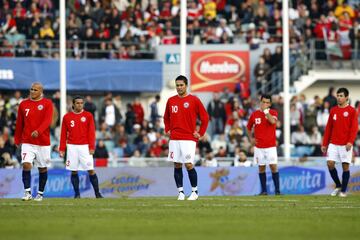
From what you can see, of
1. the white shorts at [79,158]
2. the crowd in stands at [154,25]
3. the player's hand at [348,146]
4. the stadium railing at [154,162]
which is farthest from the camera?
the crowd in stands at [154,25]

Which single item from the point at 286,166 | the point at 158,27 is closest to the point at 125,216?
the point at 286,166

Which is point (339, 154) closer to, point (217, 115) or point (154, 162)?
point (154, 162)

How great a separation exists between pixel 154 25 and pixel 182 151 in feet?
59.5

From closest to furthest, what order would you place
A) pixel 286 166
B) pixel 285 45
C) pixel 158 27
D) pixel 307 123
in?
pixel 286 166, pixel 285 45, pixel 307 123, pixel 158 27

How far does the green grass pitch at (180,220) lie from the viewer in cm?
1455

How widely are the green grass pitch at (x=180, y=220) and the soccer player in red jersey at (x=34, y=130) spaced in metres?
1.32

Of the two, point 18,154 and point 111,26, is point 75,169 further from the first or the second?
point 111,26

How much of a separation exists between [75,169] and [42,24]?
47.2ft

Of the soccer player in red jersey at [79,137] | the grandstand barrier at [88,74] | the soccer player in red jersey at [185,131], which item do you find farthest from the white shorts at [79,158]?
the grandstand barrier at [88,74]

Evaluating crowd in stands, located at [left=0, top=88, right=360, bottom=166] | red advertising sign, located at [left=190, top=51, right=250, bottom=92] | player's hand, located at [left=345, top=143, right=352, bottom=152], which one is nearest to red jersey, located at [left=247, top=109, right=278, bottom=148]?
player's hand, located at [left=345, top=143, right=352, bottom=152]

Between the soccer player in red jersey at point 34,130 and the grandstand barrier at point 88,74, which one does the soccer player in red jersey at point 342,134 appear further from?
the grandstand barrier at point 88,74

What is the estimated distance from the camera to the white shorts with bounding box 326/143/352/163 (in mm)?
24188

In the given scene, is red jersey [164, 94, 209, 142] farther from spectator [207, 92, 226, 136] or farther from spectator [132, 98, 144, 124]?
spectator [207, 92, 226, 136]

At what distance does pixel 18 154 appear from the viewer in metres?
32.8
